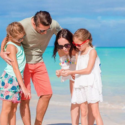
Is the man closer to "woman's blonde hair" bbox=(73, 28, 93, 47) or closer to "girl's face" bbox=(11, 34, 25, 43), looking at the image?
"girl's face" bbox=(11, 34, 25, 43)

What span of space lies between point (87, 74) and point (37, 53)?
82cm

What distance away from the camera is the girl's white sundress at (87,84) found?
4203 mm

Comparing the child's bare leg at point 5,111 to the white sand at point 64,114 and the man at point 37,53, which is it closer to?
the man at point 37,53

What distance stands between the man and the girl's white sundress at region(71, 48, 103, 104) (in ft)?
1.87

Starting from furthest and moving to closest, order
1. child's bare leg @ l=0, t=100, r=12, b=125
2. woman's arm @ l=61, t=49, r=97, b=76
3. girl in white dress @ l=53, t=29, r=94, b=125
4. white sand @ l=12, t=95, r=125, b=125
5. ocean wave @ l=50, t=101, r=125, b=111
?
ocean wave @ l=50, t=101, r=125, b=111 → white sand @ l=12, t=95, r=125, b=125 → girl in white dress @ l=53, t=29, r=94, b=125 → child's bare leg @ l=0, t=100, r=12, b=125 → woman's arm @ l=61, t=49, r=97, b=76

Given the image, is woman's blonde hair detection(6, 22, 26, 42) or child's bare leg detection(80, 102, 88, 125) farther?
child's bare leg detection(80, 102, 88, 125)

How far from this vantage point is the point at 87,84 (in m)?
4.22

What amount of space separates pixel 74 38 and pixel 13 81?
918mm

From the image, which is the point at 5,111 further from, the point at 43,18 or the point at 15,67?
the point at 43,18

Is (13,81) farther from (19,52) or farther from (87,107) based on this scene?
(87,107)

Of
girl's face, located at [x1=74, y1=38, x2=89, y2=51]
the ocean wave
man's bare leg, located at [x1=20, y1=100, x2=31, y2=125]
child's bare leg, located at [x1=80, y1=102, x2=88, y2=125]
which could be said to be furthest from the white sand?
girl's face, located at [x1=74, y1=38, x2=89, y2=51]

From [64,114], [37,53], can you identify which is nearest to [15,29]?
[37,53]

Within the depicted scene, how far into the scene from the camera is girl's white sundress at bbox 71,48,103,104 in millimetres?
4203

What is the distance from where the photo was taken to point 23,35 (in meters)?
4.23
